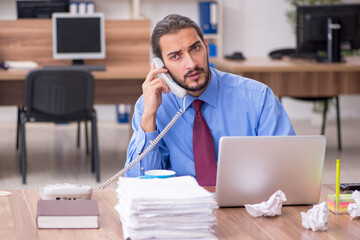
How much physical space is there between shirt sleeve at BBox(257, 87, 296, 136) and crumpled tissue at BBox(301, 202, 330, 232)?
0.57 meters

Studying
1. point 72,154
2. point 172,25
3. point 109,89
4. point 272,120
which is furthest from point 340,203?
point 72,154

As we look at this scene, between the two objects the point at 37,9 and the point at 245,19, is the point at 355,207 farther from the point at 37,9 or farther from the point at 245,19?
the point at 245,19

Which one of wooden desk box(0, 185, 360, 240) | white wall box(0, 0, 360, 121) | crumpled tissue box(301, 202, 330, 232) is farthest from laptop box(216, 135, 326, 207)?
white wall box(0, 0, 360, 121)

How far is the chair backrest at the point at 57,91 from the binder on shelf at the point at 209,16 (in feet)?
8.39

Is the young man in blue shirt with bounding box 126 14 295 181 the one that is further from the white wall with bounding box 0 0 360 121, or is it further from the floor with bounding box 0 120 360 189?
the white wall with bounding box 0 0 360 121

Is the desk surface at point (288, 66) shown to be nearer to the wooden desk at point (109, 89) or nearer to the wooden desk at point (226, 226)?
the wooden desk at point (109, 89)

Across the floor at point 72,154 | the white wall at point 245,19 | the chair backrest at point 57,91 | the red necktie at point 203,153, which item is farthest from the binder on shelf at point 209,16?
the red necktie at point 203,153

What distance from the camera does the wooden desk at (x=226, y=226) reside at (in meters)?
1.44

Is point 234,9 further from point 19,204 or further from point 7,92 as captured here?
point 19,204

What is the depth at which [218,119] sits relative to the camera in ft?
6.87

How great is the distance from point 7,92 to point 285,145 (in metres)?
3.55

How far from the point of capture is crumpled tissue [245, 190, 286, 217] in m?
1.57

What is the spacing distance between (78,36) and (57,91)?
90 centimetres

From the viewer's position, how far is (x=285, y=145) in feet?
5.17
